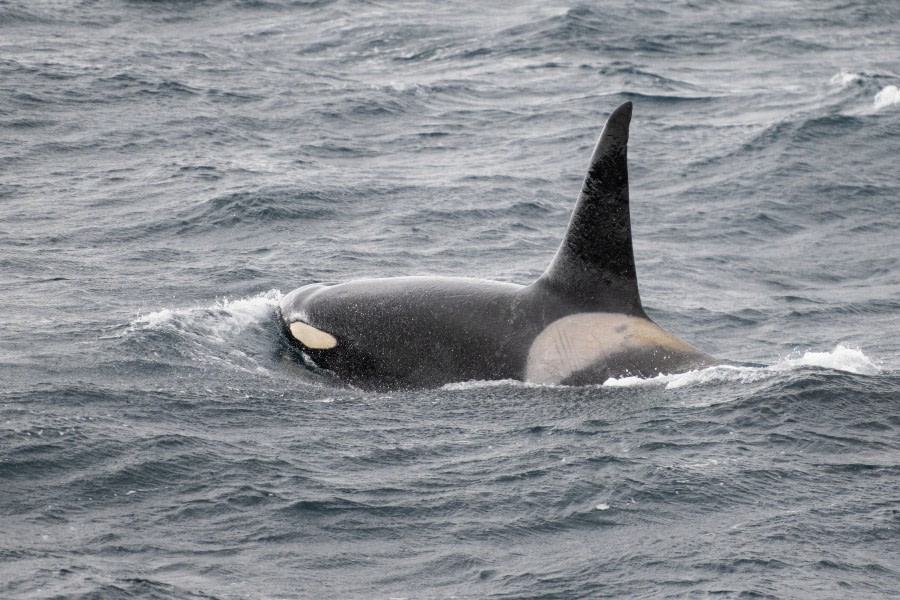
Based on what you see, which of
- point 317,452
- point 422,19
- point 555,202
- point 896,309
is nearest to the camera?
point 317,452

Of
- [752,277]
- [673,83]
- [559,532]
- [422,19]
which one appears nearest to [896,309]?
[752,277]

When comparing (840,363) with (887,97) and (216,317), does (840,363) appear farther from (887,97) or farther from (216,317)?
(887,97)

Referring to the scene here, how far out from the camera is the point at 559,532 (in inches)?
389

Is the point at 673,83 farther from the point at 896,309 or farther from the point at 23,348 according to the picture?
the point at 23,348

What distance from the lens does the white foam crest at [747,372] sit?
12.6m

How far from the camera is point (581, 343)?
12.7m

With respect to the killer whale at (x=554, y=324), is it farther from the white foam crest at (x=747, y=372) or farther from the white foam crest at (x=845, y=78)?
the white foam crest at (x=845, y=78)

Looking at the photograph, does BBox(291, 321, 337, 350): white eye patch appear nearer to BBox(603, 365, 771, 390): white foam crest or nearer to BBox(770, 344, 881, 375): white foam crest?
BBox(603, 365, 771, 390): white foam crest

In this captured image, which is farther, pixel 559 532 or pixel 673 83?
pixel 673 83

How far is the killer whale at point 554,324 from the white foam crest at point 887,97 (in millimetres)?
17609

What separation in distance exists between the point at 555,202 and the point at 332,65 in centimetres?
1125

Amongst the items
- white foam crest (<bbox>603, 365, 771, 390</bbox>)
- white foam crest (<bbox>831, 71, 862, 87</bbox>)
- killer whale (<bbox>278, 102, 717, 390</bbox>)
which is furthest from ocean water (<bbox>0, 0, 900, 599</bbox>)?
killer whale (<bbox>278, 102, 717, 390</bbox>)

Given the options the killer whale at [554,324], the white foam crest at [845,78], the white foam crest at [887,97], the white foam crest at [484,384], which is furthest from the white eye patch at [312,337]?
the white foam crest at [845,78]

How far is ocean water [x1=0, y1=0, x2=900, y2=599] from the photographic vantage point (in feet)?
31.2
